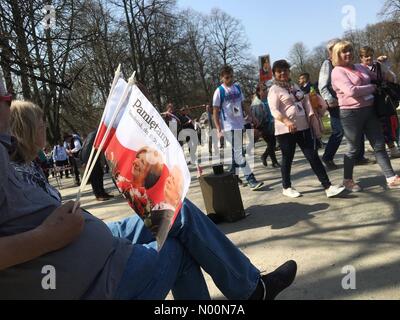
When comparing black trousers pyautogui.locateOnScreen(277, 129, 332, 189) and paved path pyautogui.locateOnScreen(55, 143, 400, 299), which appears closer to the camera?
paved path pyautogui.locateOnScreen(55, 143, 400, 299)

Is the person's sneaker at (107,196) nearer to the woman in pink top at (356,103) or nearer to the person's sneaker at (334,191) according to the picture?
the person's sneaker at (334,191)

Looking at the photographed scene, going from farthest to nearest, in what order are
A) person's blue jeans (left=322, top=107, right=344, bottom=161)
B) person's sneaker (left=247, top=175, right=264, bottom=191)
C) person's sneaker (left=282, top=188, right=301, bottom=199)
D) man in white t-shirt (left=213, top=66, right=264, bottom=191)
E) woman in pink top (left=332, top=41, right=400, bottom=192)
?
person's blue jeans (left=322, top=107, right=344, bottom=161), man in white t-shirt (left=213, top=66, right=264, bottom=191), person's sneaker (left=247, top=175, right=264, bottom=191), person's sneaker (left=282, top=188, right=301, bottom=199), woman in pink top (left=332, top=41, right=400, bottom=192)

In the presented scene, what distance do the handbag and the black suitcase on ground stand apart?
183 cm

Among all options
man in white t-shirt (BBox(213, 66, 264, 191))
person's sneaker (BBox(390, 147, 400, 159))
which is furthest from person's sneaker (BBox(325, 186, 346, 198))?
person's sneaker (BBox(390, 147, 400, 159))

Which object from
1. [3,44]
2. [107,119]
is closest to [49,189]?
[107,119]

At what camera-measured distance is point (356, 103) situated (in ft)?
18.1

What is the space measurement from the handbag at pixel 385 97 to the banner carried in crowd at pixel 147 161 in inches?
161

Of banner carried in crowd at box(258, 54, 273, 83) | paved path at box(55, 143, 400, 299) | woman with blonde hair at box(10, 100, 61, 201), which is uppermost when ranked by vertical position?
banner carried in crowd at box(258, 54, 273, 83)

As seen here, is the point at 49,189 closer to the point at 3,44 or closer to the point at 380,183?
the point at 380,183

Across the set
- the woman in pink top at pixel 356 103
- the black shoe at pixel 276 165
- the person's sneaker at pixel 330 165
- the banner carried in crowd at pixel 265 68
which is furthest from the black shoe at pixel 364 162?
the banner carried in crowd at pixel 265 68

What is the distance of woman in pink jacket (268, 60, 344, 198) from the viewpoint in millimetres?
5828

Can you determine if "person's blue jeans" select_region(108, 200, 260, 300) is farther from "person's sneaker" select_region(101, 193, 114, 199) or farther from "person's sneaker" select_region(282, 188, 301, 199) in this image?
"person's sneaker" select_region(101, 193, 114, 199)
